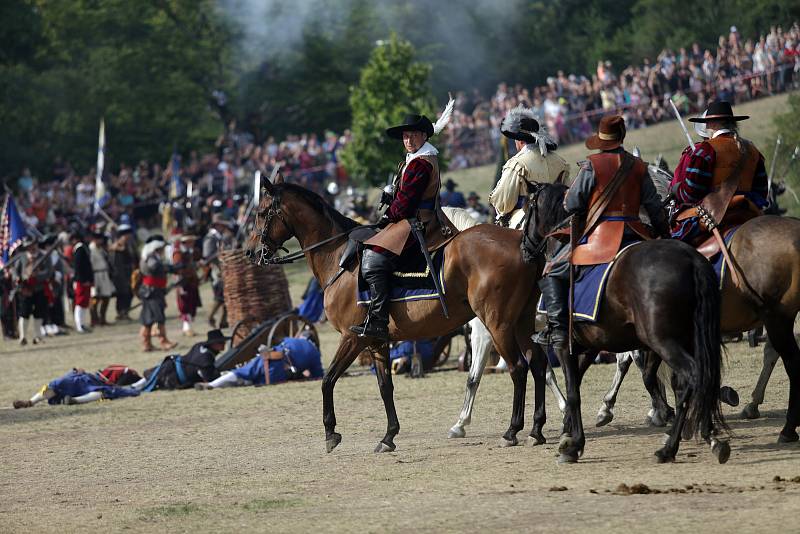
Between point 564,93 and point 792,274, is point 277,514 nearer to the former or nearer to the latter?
point 792,274

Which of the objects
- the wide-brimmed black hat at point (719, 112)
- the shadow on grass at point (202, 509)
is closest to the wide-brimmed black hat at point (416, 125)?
the wide-brimmed black hat at point (719, 112)

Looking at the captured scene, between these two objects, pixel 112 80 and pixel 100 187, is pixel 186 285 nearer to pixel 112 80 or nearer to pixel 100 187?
pixel 100 187

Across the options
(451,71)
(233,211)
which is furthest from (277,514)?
(451,71)

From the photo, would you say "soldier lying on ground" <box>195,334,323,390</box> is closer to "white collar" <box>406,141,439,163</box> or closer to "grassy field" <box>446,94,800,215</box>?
"white collar" <box>406,141,439,163</box>

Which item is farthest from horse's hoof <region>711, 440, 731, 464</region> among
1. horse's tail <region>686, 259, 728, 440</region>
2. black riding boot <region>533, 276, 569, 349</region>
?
black riding boot <region>533, 276, 569, 349</region>

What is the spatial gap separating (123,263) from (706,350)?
2279 centimetres

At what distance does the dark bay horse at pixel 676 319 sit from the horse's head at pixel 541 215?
0.92 metres

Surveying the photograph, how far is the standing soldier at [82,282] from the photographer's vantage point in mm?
27375

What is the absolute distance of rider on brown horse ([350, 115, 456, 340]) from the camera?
1048cm

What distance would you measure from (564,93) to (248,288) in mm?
22548

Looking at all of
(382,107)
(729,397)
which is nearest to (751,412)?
(729,397)

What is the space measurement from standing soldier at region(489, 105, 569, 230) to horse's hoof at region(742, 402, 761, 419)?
2431 millimetres

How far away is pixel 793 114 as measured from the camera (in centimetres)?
2789

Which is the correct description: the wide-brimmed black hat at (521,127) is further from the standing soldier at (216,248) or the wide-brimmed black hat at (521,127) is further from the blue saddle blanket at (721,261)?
the standing soldier at (216,248)
